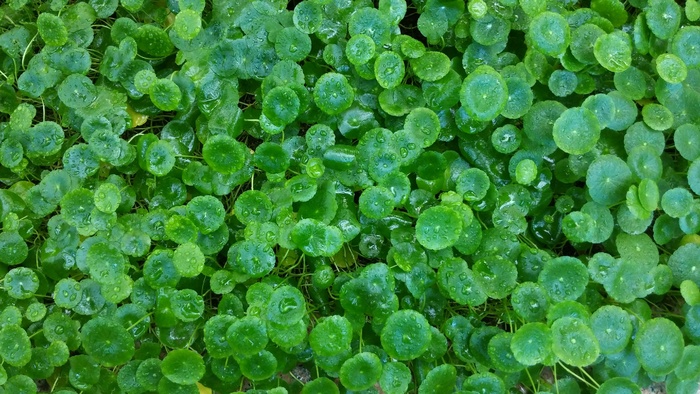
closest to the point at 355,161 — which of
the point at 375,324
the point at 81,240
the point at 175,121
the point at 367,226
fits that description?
the point at 367,226

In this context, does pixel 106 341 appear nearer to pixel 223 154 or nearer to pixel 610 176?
pixel 223 154

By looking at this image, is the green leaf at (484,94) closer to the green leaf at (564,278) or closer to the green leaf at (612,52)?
the green leaf at (612,52)

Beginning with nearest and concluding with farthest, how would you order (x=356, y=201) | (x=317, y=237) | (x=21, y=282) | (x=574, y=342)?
(x=574, y=342), (x=317, y=237), (x=21, y=282), (x=356, y=201)

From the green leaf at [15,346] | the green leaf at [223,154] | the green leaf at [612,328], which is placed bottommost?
the green leaf at [15,346]

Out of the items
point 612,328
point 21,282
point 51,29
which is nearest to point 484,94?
point 612,328

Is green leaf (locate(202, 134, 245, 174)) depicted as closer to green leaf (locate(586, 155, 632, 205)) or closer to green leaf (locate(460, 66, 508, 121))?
green leaf (locate(460, 66, 508, 121))

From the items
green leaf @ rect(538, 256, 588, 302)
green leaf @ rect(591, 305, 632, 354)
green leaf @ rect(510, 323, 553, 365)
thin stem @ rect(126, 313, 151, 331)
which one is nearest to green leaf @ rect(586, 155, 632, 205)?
green leaf @ rect(538, 256, 588, 302)

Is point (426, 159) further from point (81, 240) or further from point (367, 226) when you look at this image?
point (81, 240)

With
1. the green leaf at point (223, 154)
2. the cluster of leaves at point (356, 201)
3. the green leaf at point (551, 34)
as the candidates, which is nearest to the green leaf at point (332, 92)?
the cluster of leaves at point (356, 201)
